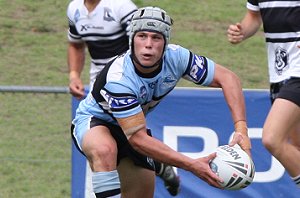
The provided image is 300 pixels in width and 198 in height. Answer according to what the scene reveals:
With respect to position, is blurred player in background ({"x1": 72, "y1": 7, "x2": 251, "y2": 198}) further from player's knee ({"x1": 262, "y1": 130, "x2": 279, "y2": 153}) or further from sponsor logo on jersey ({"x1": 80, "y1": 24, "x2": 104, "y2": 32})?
sponsor logo on jersey ({"x1": 80, "y1": 24, "x2": 104, "y2": 32})

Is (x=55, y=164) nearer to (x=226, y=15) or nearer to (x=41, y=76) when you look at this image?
(x=41, y=76)

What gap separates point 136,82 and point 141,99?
163mm

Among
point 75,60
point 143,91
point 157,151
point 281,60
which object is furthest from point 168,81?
point 75,60

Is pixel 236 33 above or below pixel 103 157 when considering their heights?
above

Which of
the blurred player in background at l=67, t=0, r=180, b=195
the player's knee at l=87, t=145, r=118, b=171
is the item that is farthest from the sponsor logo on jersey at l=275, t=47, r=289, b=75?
the player's knee at l=87, t=145, r=118, b=171

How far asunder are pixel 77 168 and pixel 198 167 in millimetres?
2380

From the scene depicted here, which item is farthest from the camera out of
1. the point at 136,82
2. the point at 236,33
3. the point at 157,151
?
the point at 236,33

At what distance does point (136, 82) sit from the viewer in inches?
344

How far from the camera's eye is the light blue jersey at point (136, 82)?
8.63 meters

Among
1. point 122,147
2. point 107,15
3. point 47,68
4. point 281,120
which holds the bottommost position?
point 47,68

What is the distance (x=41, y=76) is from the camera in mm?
13891

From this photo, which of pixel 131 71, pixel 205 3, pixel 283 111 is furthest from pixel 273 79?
pixel 205 3

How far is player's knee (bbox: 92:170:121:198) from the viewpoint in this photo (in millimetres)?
8805

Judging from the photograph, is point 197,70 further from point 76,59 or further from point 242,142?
point 76,59
